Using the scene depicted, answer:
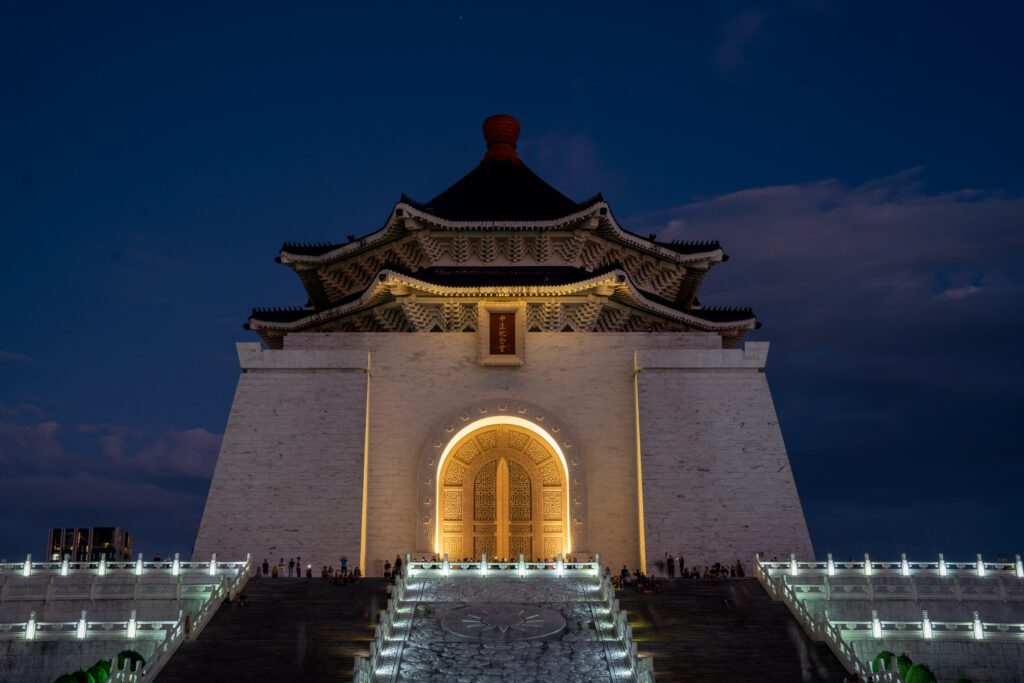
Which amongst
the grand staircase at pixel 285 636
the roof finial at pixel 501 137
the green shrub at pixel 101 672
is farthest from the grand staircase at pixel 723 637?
the roof finial at pixel 501 137

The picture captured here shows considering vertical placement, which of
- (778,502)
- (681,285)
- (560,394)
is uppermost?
(681,285)

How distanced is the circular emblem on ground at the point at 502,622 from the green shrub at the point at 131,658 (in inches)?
207

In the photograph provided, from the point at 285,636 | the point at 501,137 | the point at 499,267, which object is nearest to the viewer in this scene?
the point at 285,636

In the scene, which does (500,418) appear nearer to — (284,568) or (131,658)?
(284,568)

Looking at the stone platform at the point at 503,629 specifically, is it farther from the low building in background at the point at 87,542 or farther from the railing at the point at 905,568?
the low building in background at the point at 87,542

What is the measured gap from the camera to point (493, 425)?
29078 mm

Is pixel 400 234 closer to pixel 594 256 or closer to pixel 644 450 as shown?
pixel 594 256

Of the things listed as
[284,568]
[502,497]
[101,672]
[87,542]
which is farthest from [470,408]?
[87,542]

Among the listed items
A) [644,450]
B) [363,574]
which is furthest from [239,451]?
[644,450]

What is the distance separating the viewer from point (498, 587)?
21797 mm

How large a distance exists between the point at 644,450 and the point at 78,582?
45.7 feet

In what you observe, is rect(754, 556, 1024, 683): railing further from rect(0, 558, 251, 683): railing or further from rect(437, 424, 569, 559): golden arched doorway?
rect(0, 558, 251, 683): railing

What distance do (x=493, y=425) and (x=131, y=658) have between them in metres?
12.6

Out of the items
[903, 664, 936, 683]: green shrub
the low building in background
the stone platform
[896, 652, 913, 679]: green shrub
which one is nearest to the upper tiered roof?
the stone platform
